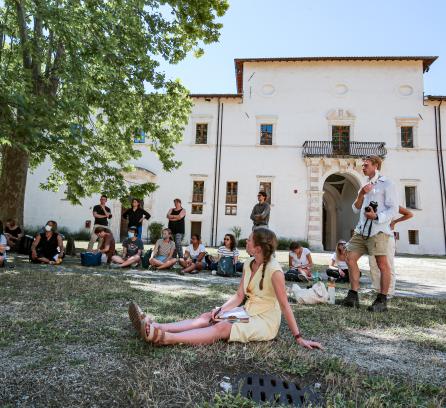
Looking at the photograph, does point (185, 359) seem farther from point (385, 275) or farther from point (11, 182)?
point (11, 182)

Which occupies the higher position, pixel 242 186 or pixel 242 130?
pixel 242 130

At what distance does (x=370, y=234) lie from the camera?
14.4ft

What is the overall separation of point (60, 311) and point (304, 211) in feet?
65.1

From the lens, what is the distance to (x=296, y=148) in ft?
74.8

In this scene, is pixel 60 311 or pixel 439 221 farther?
pixel 439 221

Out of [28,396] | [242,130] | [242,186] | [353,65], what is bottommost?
[28,396]

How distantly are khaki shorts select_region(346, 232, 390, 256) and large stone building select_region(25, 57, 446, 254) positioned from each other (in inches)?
696

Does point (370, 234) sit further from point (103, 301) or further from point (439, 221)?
point (439, 221)

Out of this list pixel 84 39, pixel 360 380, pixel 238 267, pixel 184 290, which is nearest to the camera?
pixel 360 380

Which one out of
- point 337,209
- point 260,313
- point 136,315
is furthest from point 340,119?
point 136,315

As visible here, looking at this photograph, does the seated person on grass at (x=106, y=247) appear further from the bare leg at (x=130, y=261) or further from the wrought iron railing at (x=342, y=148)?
the wrought iron railing at (x=342, y=148)

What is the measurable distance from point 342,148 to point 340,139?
2.10ft

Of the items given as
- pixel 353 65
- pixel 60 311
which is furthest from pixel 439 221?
pixel 60 311

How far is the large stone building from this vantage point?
2223cm
